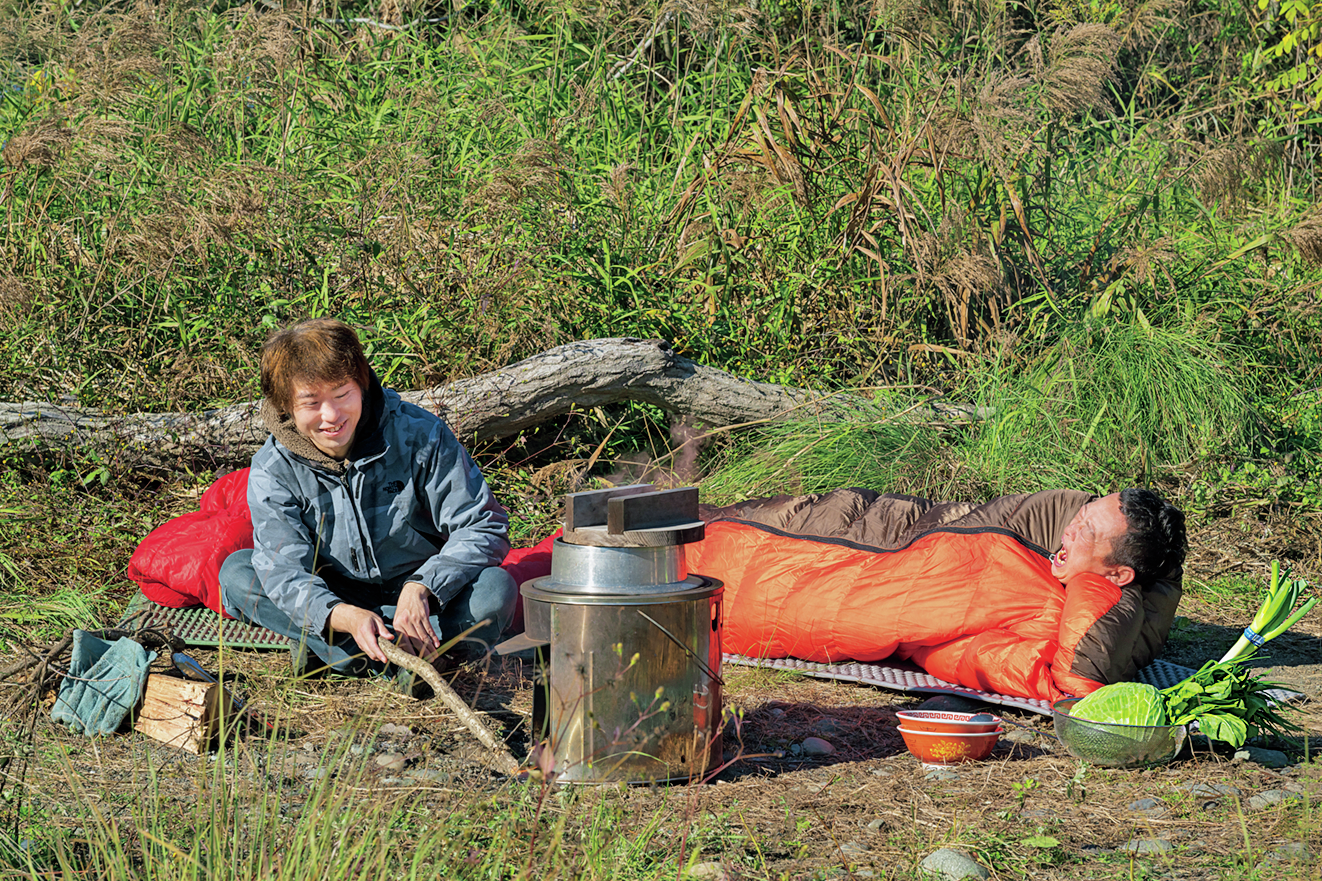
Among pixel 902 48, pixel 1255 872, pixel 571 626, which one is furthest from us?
pixel 902 48

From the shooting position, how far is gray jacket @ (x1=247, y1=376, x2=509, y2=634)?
324cm

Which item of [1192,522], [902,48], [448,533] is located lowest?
[1192,522]

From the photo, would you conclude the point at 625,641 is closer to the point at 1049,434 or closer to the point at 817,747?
the point at 817,747

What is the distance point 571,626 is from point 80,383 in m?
3.48

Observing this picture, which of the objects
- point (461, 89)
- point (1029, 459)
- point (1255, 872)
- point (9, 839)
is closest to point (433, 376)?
point (461, 89)

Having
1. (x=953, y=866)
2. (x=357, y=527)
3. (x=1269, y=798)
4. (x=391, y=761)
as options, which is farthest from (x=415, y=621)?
(x=1269, y=798)

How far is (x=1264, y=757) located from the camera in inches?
117

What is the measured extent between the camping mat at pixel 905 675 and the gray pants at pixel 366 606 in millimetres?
822

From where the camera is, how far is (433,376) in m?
5.37

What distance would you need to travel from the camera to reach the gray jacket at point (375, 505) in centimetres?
324

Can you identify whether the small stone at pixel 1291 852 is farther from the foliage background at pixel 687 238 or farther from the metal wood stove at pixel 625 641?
the foliage background at pixel 687 238

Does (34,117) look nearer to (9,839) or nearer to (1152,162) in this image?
(9,839)

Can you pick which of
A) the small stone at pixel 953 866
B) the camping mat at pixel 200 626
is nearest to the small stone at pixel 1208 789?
the small stone at pixel 953 866

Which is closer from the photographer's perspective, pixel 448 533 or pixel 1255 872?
pixel 1255 872
